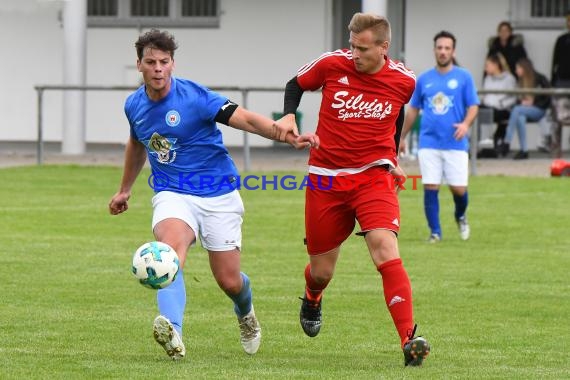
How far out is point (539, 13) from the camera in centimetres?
2630

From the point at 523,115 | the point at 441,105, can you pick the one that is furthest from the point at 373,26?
the point at 523,115

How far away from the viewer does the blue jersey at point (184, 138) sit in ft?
27.4

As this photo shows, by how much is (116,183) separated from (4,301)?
34.4 feet

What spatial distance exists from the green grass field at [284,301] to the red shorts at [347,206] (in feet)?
2.29

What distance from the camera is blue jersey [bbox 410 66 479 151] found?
49.8 feet

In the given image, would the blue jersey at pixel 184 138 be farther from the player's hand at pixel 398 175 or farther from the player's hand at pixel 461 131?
the player's hand at pixel 461 131

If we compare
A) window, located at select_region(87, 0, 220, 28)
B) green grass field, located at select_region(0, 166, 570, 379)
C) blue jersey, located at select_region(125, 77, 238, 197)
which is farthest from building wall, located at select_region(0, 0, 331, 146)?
blue jersey, located at select_region(125, 77, 238, 197)

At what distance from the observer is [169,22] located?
89.0 feet

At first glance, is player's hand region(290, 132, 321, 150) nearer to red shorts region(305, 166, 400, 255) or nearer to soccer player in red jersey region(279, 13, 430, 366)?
soccer player in red jersey region(279, 13, 430, 366)

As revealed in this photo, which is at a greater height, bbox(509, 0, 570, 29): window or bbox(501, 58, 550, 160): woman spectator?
bbox(509, 0, 570, 29): window

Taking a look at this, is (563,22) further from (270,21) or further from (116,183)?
(116,183)

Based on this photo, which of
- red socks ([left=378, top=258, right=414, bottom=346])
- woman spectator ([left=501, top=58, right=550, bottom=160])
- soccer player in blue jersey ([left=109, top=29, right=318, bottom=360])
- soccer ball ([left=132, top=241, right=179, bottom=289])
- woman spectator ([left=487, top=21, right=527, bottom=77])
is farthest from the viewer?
woman spectator ([left=487, top=21, right=527, bottom=77])

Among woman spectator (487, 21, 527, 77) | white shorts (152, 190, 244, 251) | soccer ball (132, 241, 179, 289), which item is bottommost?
soccer ball (132, 241, 179, 289)

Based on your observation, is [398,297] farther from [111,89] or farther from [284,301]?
[111,89]
